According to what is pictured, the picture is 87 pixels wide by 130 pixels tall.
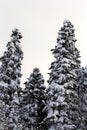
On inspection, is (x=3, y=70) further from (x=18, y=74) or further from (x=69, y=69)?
(x=69, y=69)

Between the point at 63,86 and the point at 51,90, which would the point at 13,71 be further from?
the point at 63,86

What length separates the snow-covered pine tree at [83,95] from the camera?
4262 centimetres

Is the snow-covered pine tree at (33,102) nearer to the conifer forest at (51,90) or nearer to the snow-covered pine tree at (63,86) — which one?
the conifer forest at (51,90)

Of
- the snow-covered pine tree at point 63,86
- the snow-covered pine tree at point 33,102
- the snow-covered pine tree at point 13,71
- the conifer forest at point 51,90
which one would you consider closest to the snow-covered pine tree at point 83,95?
the conifer forest at point 51,90

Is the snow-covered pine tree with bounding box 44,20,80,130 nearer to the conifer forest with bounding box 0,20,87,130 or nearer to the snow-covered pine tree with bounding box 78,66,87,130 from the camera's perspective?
the conifer forest with bounding box 0,20,87,130

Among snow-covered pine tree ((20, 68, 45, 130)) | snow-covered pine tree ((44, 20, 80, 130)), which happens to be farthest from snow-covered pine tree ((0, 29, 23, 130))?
snow-covered pine tree ((44, 20, 80, 130))

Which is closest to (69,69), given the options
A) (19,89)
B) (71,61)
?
(71,61)

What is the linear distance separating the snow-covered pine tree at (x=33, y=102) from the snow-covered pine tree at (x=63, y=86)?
6.00 meters

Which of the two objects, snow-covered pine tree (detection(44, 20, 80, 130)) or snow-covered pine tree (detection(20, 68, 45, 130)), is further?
snow-covered pine tree (detection(20, 68, 45, 130))

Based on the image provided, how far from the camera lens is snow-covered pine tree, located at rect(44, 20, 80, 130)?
3866 cm

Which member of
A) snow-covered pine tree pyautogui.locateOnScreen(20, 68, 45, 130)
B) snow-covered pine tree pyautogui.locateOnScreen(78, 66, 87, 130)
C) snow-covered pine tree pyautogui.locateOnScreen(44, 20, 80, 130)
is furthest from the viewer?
snow-covered pine tree pyautogui.locateOnScreen(20, 68, 45, 130)

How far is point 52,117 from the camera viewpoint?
38.8 meters

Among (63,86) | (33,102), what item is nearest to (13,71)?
(33,102)

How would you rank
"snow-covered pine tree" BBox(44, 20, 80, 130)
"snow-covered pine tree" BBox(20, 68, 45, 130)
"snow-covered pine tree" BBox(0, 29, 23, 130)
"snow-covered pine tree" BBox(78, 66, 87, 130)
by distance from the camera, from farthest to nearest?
1. "snow-covered pine tree" BBox(20, 68, 45, 130)
2. "snow-covered pine tree" BBox(0, 29, 23, 130)
3. "snow-covered pine tree" BBox(78, 66, 87, 130)
4. "snow-covered pine tree" BBox(44, 20, 80, 130)
